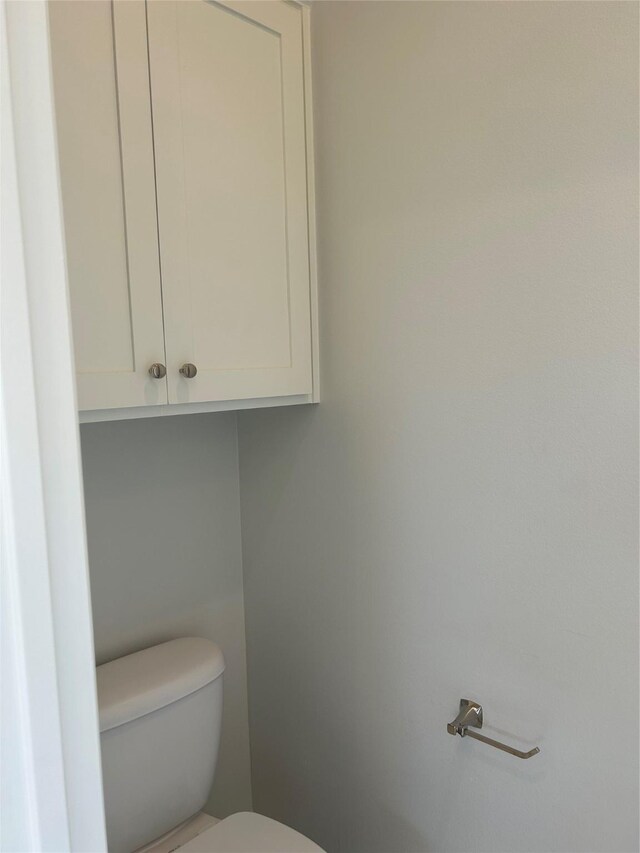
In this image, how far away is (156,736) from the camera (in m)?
1.22

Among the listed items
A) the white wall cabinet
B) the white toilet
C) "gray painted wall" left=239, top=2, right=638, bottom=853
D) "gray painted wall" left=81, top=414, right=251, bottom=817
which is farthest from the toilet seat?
the white wall cabinet

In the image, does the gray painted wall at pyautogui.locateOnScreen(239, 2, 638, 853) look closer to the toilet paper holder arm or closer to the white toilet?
the toilet paper holder arm

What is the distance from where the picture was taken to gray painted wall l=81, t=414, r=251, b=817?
1.35 metres

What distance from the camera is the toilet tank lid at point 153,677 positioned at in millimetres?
1163

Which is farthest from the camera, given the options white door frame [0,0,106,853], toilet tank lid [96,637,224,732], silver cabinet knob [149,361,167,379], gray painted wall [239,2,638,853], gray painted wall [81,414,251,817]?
gray painted wall [81,414,251,817]

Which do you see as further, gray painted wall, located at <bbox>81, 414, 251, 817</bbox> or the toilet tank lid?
gray painted wall, located at <bbox>81, 414, 251, 817</bbox>

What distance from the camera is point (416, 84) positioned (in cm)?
114

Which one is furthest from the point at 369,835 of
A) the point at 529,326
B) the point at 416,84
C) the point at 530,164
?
the point at 416,84

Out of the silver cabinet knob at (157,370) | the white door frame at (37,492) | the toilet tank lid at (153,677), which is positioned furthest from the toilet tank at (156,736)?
the white door frame at (37,492)

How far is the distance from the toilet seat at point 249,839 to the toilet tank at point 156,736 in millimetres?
81

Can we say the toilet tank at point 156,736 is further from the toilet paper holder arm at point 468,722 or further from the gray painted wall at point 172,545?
the toilet paper holder arm at point 468,722

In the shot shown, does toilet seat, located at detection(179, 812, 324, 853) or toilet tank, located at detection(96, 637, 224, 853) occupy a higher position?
toilet tank, located at detection(96, 637, 224, 853)

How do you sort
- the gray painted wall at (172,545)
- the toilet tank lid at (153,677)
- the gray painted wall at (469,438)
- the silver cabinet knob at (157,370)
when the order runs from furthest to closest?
the gray painted wall at (172,545)
the toilet tank lid at (153,677)
the silver cabinet knob at (157,370)
the gray painted wall at (469,438)

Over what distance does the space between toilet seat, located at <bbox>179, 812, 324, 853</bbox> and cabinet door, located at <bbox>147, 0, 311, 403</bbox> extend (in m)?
0.87
